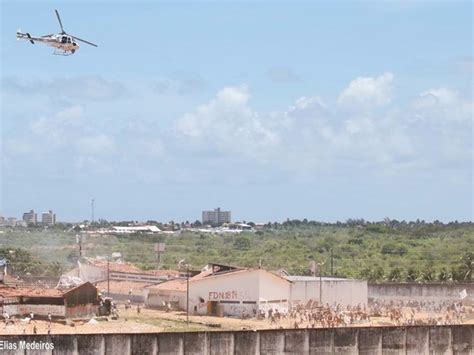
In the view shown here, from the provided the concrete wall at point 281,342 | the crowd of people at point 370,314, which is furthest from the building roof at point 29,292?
the concrete wall at point 281,342

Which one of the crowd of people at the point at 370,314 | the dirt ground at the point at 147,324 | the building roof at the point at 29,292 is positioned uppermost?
the building roof at the point at 29,292

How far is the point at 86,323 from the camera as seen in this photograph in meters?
46.6

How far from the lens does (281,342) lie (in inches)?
1356

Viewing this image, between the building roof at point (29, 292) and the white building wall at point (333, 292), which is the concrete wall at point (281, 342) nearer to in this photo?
the building roof at point (29, 292)

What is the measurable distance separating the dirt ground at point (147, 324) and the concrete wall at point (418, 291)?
568cm

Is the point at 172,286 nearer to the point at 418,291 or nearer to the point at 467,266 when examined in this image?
the point at 418,291

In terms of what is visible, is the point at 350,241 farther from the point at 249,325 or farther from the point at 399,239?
the point at 249,325

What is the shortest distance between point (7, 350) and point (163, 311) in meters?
25.9

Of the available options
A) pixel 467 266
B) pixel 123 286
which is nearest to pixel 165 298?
pixel 123 286

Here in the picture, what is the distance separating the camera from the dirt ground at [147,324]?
43.6m

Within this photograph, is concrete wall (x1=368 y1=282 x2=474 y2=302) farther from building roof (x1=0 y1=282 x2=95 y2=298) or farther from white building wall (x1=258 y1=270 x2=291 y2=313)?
building roof (x1=0 y1=282 x2=95 y2=298)

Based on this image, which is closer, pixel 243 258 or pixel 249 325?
pixel 249 325

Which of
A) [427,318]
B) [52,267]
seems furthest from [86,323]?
[52,267]

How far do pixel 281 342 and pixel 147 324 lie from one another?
14.3 m
